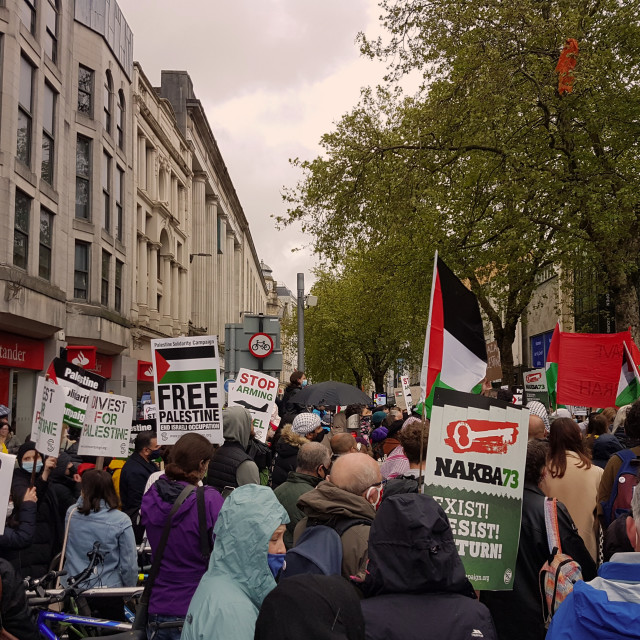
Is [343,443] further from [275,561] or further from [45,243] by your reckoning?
[45,243]

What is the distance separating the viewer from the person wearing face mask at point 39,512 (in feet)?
22.3

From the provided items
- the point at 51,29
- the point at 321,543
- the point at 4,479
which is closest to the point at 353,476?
the point at 321,543

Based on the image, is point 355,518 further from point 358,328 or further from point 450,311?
point 358,328

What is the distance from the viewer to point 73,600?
5738mm

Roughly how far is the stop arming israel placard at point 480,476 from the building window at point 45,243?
21331mm

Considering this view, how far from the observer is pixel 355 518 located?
14.5 ft

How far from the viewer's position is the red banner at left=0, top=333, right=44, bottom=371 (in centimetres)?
2272

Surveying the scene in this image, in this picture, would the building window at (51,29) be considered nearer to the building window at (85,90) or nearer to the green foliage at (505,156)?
the building window at (85,90)

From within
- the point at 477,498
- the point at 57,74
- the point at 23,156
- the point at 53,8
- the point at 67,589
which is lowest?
the point at 67,589

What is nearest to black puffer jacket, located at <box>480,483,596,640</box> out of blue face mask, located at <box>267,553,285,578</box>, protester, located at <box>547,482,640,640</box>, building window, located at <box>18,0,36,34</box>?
blue face mask, located at <box>267,553,285,578</box>

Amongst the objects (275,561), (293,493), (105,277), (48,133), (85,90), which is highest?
(85,90)

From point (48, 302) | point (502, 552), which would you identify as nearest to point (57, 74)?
point (48, 302)

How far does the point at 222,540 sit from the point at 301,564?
2.37 ft

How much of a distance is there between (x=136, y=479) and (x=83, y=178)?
22008mm
